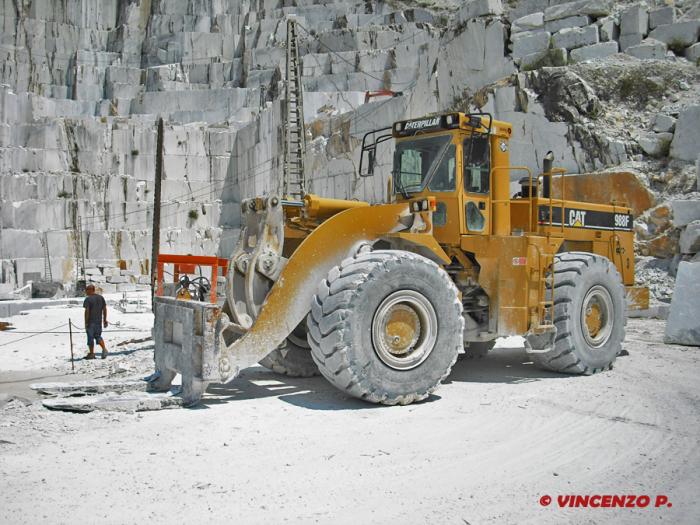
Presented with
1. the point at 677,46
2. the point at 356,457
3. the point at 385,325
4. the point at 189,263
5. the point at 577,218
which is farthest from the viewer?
the point at 677,46

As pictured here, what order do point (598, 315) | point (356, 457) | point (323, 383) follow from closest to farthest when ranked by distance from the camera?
point (356, 457) < point (323, 383) < point (598, 315)

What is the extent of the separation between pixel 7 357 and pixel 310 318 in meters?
8.06

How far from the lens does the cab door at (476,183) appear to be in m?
8.00

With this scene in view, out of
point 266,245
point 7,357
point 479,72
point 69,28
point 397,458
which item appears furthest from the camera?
point 69,28

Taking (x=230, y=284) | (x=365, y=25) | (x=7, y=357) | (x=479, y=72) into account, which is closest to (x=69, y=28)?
(x=365, y=25)

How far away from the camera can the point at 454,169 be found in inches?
313

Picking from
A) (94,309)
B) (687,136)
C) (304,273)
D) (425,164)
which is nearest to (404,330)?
(304,273)

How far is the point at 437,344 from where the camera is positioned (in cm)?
713

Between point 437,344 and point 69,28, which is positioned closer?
point 437,344

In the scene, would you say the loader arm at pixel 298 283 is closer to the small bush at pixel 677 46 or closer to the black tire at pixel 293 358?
the black tire at pixel 293 358

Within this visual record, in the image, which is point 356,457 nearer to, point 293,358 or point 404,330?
point 404,330

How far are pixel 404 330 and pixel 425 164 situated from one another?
213 centimetres

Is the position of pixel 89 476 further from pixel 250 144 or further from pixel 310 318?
pixel 250 144

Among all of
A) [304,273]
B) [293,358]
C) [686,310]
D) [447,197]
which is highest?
[447,197]
